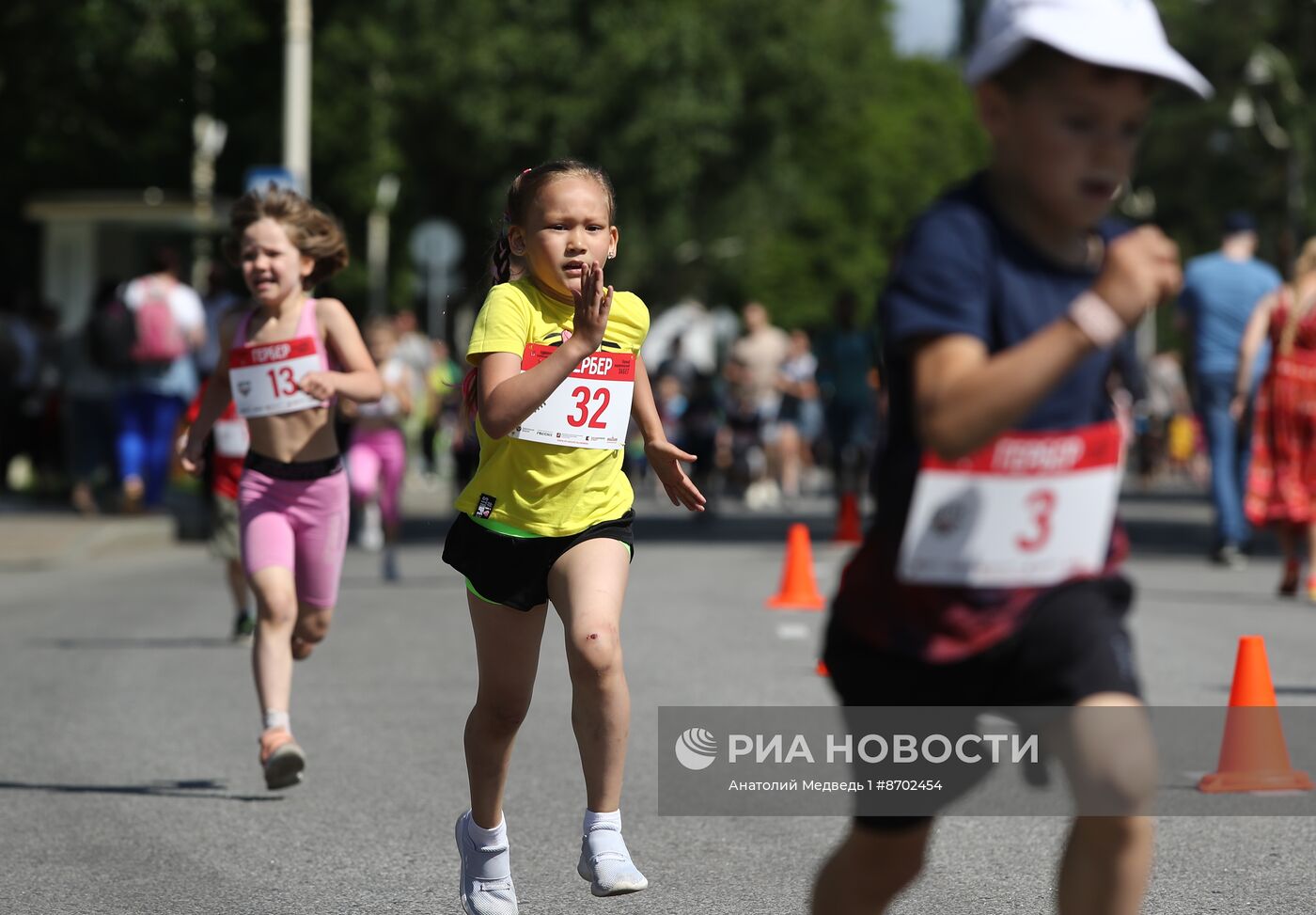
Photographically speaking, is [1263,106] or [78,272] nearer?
[78,272]

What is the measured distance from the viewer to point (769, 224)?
177 ft

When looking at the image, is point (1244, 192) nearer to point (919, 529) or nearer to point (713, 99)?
point (713, 99)

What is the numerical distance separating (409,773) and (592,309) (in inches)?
127

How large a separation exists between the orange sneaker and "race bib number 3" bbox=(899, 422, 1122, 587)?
3775mm

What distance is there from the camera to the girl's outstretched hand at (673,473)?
5.36 meters

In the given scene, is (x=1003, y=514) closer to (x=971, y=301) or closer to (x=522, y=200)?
(x=971, y=301)

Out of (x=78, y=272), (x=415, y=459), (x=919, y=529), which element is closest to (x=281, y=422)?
(x=919, y=529)

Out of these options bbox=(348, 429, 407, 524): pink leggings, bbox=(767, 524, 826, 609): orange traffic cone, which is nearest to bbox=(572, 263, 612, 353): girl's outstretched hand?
bbox=(767, 524, 826, 609): orange traffic cone

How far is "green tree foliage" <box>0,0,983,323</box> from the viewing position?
2908 cm

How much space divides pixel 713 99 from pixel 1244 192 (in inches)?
578

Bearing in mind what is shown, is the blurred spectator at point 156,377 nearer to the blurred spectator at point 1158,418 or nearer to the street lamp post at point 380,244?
the blurred spectator at point 1158,418

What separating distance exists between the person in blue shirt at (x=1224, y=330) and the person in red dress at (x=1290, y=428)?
2.24 m

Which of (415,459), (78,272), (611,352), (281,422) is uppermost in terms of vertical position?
(611,352)

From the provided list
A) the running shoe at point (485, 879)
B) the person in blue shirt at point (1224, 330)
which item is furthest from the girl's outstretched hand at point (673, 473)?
the person in blue shirt at point (1224, 330)
